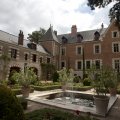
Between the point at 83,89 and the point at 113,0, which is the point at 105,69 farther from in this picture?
the point at 83,89

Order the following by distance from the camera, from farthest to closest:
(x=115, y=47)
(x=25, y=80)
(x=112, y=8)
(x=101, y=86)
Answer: (x=115, y=47), (x=25, y=80), (x=112, y=8), (x=101, y=86)

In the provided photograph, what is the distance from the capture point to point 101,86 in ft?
27.2

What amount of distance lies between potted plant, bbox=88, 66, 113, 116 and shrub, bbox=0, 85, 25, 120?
5.10 m

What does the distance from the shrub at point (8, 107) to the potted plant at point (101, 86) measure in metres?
5.10

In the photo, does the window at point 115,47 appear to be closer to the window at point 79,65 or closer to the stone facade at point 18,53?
the window at point 79,65

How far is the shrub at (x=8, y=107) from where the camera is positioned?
3.57m

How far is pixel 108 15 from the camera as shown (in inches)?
382

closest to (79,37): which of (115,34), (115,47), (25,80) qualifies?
(115,34)

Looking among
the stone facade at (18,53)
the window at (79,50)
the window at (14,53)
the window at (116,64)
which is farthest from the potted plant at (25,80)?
the window at (79,50)

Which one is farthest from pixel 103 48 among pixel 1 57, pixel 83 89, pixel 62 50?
pixel 1 57

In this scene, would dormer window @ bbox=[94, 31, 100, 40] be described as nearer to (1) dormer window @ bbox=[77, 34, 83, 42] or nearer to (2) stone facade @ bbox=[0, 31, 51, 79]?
(1) dormer window @ bbox=[77, 34, 83, 42]

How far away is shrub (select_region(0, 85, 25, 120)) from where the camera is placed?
11.7ft

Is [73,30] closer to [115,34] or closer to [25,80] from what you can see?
[115,34]

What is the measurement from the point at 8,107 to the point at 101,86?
5.65 m
